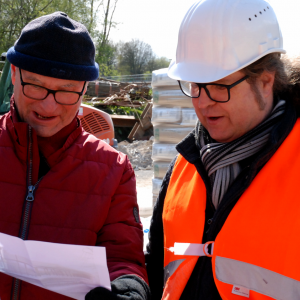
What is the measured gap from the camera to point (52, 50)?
5.29ft

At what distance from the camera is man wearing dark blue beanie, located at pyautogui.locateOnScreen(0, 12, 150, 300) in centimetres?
156

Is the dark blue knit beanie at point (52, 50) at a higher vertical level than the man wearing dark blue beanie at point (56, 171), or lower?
higher

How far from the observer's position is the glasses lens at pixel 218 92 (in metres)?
1.56

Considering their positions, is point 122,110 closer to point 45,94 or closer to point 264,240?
point 45,94

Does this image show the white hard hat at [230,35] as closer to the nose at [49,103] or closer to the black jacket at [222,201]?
the black jacket at [222,201]

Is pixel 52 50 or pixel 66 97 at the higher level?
pixel 52 50

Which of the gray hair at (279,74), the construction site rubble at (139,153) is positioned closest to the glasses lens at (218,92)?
the gray hair at (279,74)

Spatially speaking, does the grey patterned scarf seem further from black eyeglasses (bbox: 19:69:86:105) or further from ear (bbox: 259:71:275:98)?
black eyeglasses (bbox: 19:69:86:105)

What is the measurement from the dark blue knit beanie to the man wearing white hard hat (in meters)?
0.48

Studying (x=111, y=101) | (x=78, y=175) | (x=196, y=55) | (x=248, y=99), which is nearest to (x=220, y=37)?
(x=196, y=55)

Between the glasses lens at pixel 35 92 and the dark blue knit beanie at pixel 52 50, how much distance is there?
0.29 ft

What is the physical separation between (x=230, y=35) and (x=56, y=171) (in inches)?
38.5

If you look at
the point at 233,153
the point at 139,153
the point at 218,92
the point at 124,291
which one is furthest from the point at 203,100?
the point at 139,153

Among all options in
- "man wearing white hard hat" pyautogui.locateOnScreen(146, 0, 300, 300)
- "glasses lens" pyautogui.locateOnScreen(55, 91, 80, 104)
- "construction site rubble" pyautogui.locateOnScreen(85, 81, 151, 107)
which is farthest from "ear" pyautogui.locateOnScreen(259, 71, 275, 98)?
"construction site rubble" pyautogui.locateOnScreen(85, 81, 151, 107)
